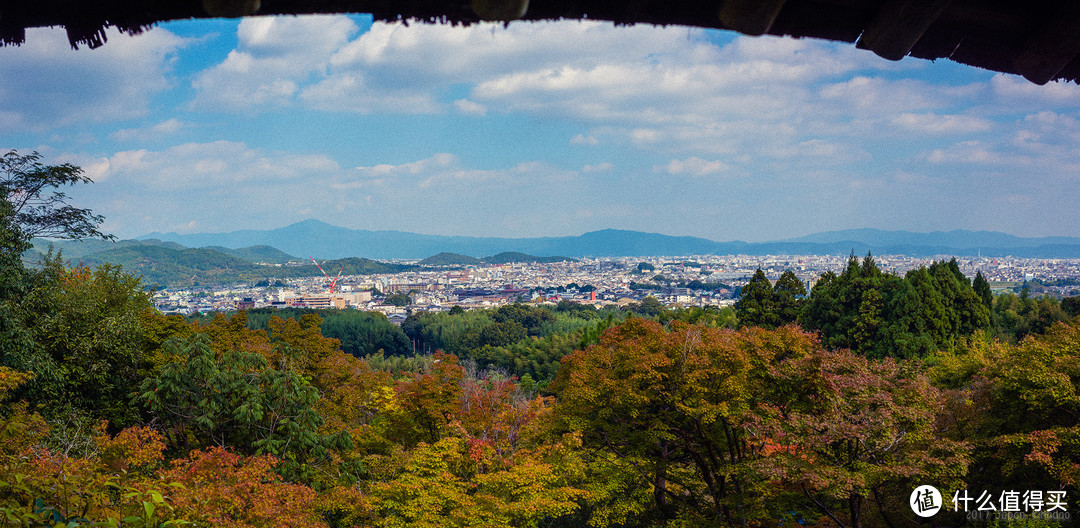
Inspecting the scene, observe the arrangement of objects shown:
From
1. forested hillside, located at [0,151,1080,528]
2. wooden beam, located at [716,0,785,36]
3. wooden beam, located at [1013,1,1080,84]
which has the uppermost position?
wooden beam, located at [716,0,785,36]

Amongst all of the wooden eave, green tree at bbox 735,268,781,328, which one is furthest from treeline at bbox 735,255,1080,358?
the wooden eave

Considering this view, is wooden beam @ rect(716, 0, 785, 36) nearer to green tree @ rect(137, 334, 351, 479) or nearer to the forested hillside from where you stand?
the forested hillside

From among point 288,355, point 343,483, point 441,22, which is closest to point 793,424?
point 343,483

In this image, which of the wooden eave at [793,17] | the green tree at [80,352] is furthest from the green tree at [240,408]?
the wooden eave at [793,17]

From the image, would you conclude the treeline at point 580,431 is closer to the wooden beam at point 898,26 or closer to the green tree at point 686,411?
the green tree at point 686,411

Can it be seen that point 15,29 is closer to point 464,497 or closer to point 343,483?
point 464,497

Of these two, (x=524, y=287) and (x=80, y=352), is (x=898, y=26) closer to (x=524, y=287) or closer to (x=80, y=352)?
(x=80, y=352)

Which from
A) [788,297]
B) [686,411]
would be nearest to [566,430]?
[686,411]
